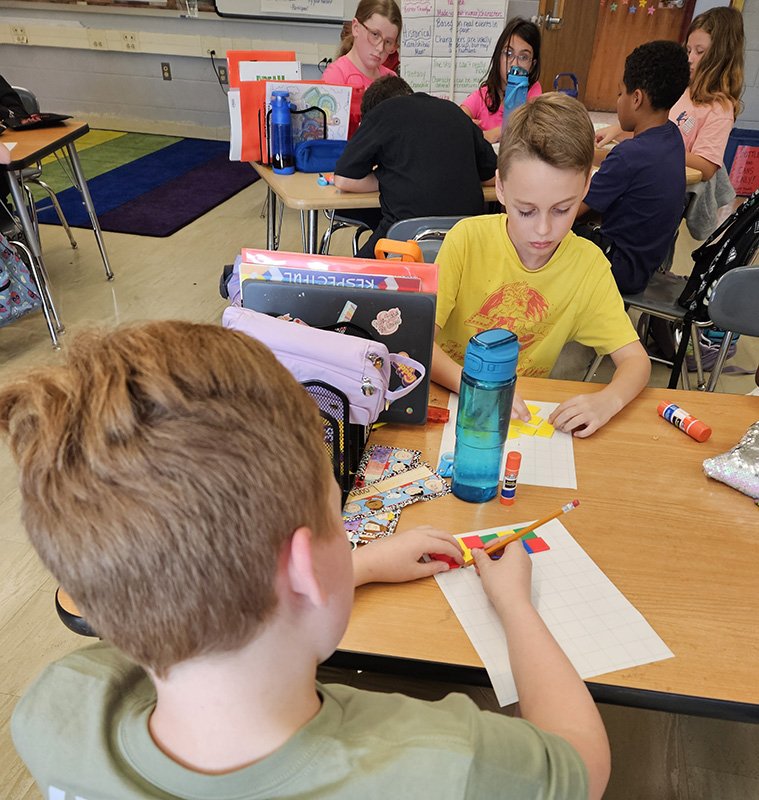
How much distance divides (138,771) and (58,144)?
303 cm

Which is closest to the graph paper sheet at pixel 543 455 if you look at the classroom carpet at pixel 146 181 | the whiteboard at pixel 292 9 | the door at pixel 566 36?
the classroom carpet at pixel 146 181

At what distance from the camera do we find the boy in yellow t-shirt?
1.40 meters

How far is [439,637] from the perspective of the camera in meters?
0.78

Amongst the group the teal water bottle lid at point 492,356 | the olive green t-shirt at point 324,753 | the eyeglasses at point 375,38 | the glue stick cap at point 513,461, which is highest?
the eyeglasses at point 375,38

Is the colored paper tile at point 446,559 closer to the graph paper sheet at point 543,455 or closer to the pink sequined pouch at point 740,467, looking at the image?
the graph paper sheet at point 543,455

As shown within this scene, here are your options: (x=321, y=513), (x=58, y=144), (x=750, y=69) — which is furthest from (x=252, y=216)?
(x=321, y=513)

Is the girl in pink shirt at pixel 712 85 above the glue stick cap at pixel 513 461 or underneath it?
above

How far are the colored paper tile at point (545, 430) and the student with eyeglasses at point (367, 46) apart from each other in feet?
7.42

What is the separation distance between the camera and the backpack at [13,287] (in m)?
2.54

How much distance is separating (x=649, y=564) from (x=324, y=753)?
558 mm

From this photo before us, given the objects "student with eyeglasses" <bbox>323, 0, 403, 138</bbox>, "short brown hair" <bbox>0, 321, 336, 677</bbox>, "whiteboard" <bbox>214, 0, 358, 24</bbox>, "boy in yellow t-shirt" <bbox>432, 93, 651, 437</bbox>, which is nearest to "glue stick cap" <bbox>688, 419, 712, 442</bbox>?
"boy in yellow t-shirt" <bbox>432, 93, 651, 437</bbox>

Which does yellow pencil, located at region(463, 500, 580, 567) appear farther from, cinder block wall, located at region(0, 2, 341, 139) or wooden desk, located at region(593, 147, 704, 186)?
cinder block wall, located at region(0, 2, 341, 139)

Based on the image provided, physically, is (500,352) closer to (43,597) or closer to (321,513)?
(321,513)

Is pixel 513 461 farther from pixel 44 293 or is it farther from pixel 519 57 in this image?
pixel 519 57
